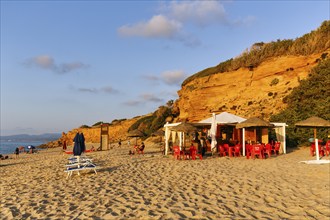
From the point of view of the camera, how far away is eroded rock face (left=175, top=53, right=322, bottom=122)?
2438 cm

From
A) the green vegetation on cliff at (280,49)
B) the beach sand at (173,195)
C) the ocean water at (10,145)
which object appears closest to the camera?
the beach sand at (173,195)

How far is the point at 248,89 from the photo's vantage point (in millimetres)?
28109

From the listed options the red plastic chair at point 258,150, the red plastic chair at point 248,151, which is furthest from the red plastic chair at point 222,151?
the red plastic chair at point 258,150

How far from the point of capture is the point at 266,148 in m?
13.1

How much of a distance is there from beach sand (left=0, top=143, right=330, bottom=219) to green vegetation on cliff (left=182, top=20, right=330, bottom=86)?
18.0 meters

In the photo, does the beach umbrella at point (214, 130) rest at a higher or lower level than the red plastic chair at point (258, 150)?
higher

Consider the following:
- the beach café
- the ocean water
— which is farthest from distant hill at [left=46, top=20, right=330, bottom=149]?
the ocean water

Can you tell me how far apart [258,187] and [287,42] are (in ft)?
75.7

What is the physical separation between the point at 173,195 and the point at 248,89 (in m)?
24.1

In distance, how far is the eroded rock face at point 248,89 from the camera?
2438 centimetres

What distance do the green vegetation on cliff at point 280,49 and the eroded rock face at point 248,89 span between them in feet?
1.82

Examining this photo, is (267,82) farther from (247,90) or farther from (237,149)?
(237,149)

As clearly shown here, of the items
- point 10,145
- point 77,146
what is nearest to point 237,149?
point 77,146

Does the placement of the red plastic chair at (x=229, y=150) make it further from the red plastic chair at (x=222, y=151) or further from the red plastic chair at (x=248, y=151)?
the red plastic chair at (x=248, y=151)
